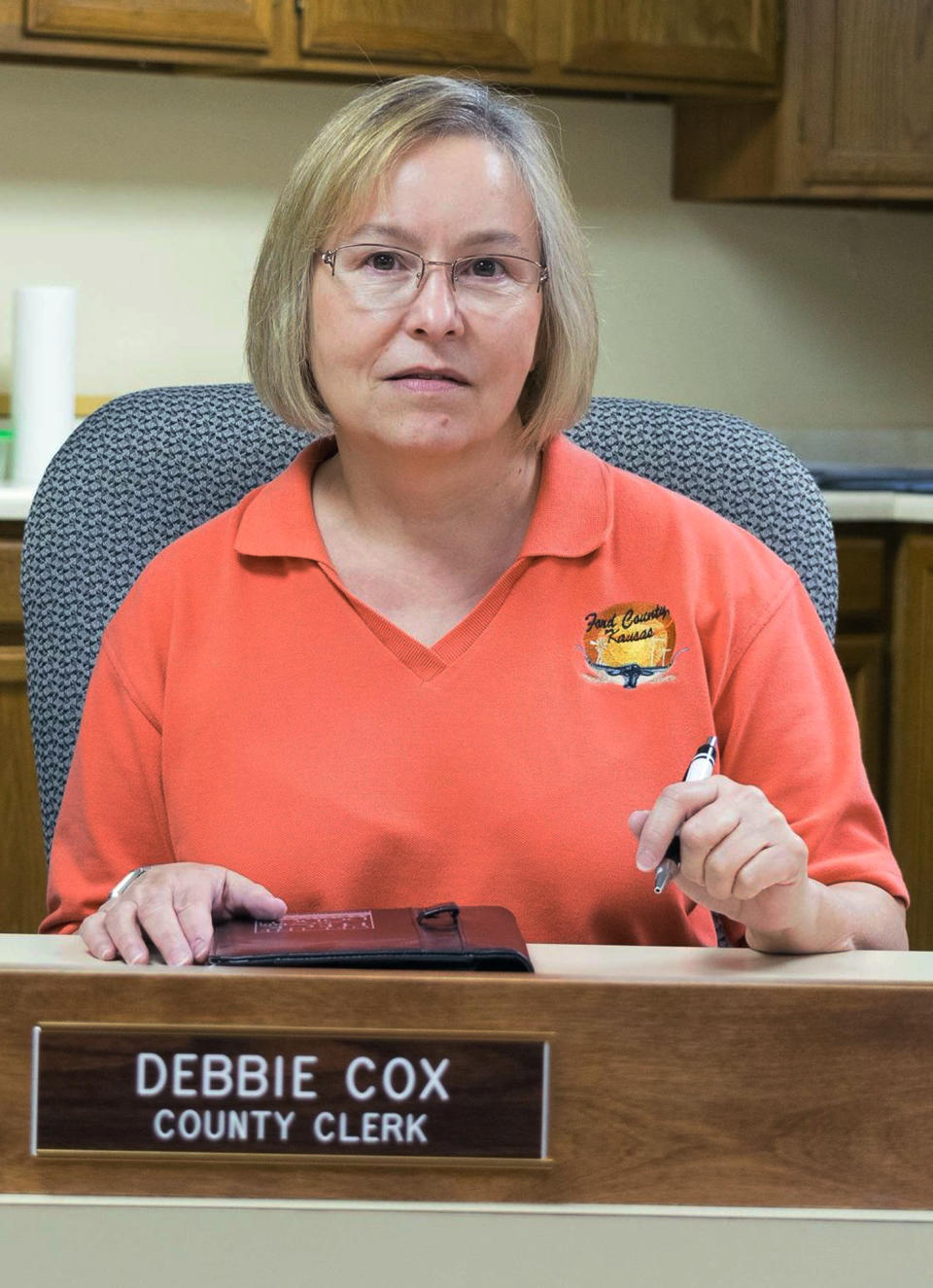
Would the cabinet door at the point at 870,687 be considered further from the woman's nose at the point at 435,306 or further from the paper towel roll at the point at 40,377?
the woman's nose at the point at 435,306

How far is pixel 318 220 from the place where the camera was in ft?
3.67

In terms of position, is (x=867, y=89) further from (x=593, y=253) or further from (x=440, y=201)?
(x=440, y=201)

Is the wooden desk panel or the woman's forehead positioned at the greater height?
the woman's forehead

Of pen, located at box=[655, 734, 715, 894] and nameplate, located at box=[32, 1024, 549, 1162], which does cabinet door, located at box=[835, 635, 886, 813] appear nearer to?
pen, located at box=[655, 734, 715, 894]

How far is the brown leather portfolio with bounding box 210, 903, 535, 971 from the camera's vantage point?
0.62 m

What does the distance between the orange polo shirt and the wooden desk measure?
1.60 ft

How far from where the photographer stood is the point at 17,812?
7.85 feet

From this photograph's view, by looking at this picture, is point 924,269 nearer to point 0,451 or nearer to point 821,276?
point 821,276

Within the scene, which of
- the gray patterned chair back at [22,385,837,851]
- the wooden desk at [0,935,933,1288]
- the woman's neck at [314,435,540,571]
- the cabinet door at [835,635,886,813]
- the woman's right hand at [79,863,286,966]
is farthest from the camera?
the cabinet door at [835,635,886,813]

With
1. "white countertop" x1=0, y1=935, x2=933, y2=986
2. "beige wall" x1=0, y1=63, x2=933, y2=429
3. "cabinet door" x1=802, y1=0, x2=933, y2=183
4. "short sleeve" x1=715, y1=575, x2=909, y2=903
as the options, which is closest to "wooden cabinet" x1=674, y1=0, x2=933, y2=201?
"cabinet door" x1=802, y1=0, x2=933, y2=183

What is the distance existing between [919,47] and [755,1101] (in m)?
2.55

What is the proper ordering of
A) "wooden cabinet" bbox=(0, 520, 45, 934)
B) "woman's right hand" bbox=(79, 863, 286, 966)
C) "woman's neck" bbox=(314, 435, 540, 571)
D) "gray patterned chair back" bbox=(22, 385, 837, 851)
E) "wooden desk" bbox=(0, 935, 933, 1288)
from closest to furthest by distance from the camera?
1. "wooden desk" bbox=(0, 935, 933, 1288)
2. "woman's right hand" bbox=(79, 863, 286, 966)
3. "woman's neck" bbox=(314, 435, 540, 571)
4. "gray patterned chair back" bbox=(22, 385, 837, 851)
5. "wooden cabinet" bbox=(0, 520, 45, 934)

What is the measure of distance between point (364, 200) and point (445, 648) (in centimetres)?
30

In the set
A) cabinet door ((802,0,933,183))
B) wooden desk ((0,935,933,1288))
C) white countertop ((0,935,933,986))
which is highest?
cabinet door ((802,0,933,183))
